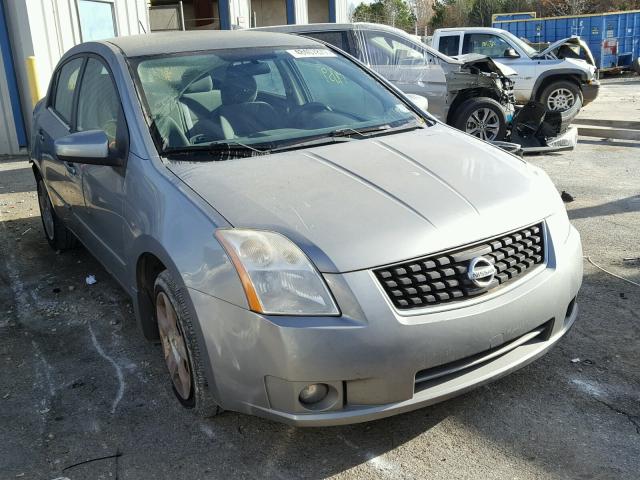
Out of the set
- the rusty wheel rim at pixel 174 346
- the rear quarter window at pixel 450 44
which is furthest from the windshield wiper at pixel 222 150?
the rear quarter window at pixel 450 44

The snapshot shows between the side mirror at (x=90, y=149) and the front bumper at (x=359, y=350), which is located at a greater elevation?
the side mirror at (x=90, y=149)

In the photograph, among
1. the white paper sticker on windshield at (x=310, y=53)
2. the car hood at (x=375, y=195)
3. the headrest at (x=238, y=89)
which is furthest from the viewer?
the white paper sticker on windshield at (x=310, y=53)

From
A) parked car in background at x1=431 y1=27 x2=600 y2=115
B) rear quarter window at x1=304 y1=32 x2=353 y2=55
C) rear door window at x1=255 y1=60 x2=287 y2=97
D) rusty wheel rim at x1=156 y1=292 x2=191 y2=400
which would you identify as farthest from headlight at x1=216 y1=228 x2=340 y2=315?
parked car in background at x1=431 y1=27 x2=600 y2=115

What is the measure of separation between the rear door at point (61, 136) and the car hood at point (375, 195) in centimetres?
155

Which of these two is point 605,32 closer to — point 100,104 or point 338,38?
point 338,38

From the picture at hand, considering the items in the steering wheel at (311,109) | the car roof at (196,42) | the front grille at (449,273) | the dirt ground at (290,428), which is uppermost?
the car roof at (196,42)

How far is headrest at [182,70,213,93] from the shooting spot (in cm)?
365

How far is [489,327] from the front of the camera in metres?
2.56

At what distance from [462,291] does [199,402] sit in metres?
1.21

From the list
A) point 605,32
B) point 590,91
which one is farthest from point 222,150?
point 605,32

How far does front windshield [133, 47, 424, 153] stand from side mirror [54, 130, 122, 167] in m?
0.27

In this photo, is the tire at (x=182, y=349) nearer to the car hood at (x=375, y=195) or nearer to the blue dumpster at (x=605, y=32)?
the car hood at (x=375, y=195)

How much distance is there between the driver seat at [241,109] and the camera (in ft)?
11.6

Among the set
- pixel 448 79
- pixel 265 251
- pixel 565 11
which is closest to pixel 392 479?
pixel 265 251
